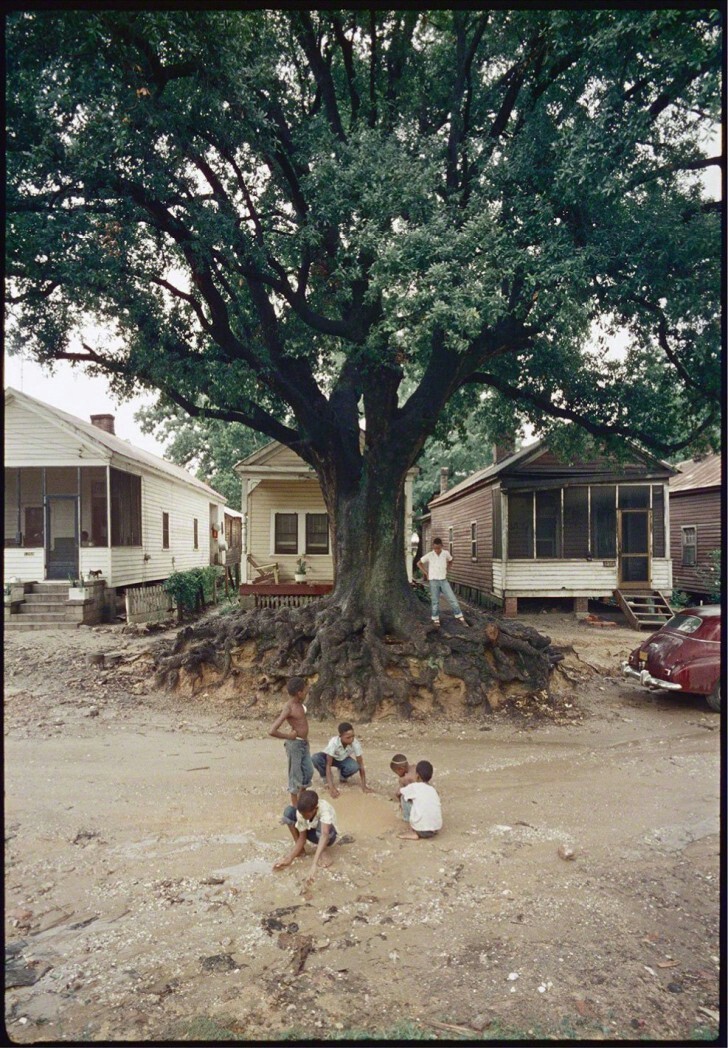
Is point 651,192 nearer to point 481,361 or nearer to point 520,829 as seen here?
point 481,361

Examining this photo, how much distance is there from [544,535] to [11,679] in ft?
53.6

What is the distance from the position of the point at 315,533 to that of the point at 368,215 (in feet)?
44.5

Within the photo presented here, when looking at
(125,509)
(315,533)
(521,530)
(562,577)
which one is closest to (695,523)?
(562,577)

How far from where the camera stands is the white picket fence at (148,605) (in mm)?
18484

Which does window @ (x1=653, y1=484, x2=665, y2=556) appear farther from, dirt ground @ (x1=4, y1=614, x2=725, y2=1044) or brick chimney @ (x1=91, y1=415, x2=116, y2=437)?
brick chimney @ (x1=91, y1=415, x2=116, y2=437)

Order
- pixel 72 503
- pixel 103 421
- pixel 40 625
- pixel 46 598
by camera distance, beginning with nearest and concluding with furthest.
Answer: pixel 40 625
pixel 46 598
pixel 72 503
pixel 103 421

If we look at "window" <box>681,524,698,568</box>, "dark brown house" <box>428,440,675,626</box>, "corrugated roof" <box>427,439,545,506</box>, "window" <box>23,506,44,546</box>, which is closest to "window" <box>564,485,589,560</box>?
"dark brown house" <box>428,440,675,626</box>

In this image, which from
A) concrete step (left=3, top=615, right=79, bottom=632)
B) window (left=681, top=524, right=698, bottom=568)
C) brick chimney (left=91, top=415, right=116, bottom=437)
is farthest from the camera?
brick chimney (left=91, top=415, right=116, bottom=437)

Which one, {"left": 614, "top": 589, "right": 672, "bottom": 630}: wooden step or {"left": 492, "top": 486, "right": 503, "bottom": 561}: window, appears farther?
{"left": 492, "top": 486, "right": 503, "bottom": 561}: window

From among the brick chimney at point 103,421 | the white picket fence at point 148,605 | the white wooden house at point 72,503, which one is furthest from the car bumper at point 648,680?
the brick chimney at point 103,421

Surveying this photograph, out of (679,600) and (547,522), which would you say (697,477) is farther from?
(547,522)

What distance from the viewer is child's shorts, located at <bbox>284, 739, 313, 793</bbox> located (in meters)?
6.24

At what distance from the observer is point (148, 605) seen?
19344 millimetres

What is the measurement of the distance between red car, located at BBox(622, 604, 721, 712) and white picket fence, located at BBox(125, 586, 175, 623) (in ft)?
45.9
